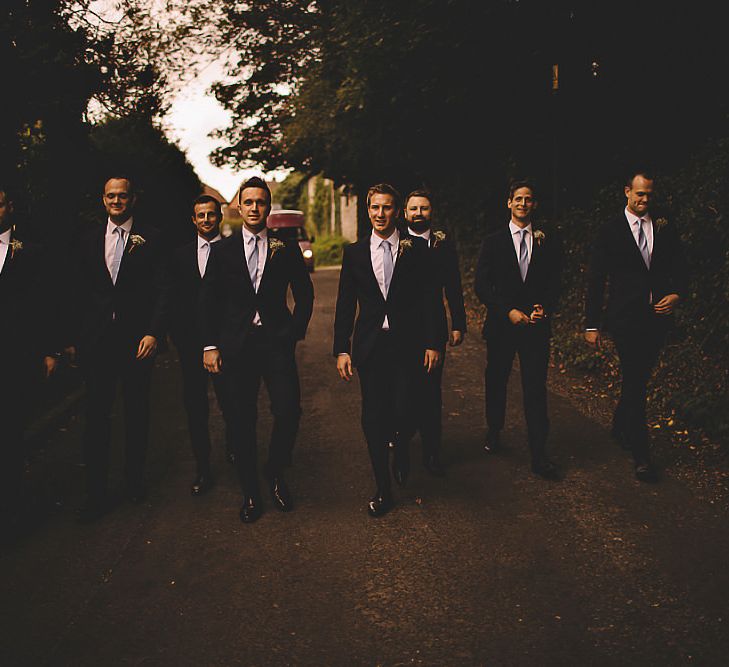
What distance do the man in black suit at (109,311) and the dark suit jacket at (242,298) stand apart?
387 mm

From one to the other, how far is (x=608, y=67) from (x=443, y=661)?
11.3 meters

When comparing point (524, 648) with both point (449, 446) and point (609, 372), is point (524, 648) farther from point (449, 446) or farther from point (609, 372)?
point (609, 372)

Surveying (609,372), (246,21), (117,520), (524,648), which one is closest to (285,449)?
(117,520)

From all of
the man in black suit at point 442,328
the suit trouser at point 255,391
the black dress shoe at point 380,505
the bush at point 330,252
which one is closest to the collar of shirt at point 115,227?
the suit trouser at point 255,391

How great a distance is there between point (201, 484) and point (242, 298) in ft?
4.99

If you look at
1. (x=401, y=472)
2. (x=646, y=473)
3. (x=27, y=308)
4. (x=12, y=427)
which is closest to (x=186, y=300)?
(x=27, y=308)

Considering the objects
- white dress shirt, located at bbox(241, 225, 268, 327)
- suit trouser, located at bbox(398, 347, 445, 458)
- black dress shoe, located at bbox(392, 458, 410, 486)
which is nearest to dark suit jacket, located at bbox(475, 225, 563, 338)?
suit trouser, located at bbox(398, 347, 445, 458)

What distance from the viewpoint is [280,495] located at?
5527 mm

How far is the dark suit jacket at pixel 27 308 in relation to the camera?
5062 millimetres

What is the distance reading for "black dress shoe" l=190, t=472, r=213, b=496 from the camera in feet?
19.2

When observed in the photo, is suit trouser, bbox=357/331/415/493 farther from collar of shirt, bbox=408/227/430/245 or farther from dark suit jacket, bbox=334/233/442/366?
collar of shirt, bbox=408/227/430/245

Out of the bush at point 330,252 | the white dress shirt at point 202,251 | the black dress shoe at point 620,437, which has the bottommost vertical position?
the bush at point 330,252

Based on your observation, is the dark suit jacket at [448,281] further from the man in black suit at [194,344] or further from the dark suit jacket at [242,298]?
the man in black suit at [194,344]

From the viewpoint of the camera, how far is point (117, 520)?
5375 millimetres
